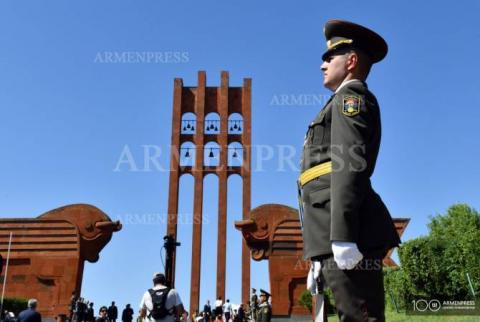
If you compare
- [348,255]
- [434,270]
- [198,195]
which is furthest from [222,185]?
[348,255]

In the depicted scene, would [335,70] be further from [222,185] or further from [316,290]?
[222,185]

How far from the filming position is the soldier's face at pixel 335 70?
319 cm

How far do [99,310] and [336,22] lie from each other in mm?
19201

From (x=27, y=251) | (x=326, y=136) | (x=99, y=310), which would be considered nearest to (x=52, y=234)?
(x=27, y=251)

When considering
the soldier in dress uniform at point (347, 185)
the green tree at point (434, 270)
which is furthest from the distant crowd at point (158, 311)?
the green tree at point (434, 270)

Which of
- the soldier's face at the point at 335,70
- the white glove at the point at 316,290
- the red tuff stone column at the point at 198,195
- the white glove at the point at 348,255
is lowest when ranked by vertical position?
the white glove at the point at 316,290

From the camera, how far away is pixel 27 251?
22.8 meters

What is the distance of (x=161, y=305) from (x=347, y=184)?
3774 mm

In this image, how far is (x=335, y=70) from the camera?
3211 millimetres

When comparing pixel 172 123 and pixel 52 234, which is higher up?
pixel 172 123

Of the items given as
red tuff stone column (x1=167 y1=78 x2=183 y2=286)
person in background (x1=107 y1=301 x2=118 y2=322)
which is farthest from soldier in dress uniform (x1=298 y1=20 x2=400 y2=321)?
red tuff stone column (x1=167 y1=78 x2=183 y2=286)

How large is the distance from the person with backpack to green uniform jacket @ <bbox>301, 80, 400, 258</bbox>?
333cm

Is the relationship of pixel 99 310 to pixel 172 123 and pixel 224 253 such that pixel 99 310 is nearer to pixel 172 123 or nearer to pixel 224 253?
pixel 224 253

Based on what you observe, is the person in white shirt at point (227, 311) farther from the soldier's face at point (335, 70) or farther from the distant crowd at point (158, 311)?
the soldier's face at point (335, 70)
